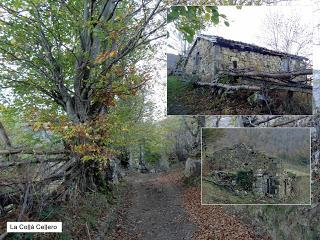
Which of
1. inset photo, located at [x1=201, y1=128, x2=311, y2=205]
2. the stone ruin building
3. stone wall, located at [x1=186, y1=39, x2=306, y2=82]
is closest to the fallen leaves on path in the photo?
inset photo, located at [x1=201, y1=128, x2=311, y2=205]

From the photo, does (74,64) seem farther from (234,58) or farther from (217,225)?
(217,225)

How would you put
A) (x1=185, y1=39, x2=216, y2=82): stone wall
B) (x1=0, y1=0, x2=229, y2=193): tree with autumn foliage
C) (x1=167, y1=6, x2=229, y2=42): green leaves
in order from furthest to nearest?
1. (x1=0, y1=0, x2=229, y2=193): tree with autumn foliage
2. (x1=185, y1=39, x2=216, y2=82): stone wall
3. (x1=167, y1=6, x2=229, y2=42): green leaves

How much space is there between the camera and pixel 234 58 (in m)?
4.61

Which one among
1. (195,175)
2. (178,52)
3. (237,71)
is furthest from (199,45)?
(195,175)

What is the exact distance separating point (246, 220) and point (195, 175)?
126 cm

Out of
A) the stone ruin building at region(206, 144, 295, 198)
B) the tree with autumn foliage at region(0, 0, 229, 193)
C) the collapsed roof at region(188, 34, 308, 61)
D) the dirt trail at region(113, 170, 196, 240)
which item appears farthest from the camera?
the dirt trail at region(113, 170, 196, 240)

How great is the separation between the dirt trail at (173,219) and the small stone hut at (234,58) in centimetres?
234

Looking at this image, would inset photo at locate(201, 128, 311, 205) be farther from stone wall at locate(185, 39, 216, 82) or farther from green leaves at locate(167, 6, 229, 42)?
green leaves at locate(167, 6, 229, 42)

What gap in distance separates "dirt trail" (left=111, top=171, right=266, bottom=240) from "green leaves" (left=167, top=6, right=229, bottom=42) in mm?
2900

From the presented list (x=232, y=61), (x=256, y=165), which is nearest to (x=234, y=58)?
(x=232, y=61)

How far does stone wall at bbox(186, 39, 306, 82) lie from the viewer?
459 cm

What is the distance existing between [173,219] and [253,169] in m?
2.05

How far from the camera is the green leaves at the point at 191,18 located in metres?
3.90

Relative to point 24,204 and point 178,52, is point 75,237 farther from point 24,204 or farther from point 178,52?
point 178,52
